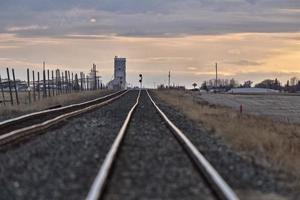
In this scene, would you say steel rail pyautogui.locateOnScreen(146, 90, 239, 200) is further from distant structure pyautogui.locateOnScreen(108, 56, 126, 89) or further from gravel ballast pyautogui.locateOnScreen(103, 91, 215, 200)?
distant structure pyautogui.locateOnScreen(108, 56, 126, 89)

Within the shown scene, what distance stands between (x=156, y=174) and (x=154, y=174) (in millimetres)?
34

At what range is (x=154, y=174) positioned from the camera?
1094 centimetres

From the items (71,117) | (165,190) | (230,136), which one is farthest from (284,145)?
(71,117)

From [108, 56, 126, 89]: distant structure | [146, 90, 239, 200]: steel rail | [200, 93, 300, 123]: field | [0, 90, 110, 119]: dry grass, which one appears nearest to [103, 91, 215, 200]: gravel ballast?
[146, 90, 239, 200]: steel rail

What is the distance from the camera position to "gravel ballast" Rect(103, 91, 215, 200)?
9258 millimetres

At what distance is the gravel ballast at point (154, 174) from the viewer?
364 inches

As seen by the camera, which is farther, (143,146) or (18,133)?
(18,133)

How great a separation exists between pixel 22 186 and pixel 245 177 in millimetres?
3775

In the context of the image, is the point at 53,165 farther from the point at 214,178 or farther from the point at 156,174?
the point at 214,178

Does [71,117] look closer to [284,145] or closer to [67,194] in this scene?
[284,145]

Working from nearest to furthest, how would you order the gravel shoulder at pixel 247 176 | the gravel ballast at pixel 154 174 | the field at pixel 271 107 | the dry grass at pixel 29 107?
the gravel ballast at pixel 154 174 < the gravel shoulder at pixel 247 176 < the dry grass at pixel 29 107 < the field at pixel 271 107

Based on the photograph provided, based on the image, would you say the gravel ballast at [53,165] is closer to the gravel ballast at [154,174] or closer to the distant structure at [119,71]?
the gravel ballast at [154,174]

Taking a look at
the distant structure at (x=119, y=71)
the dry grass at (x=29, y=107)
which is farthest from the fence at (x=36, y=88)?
the distant structure at (x=119, y=71)

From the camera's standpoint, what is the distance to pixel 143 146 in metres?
15.3
